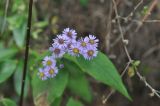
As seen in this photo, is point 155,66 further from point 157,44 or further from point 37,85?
point 37,85

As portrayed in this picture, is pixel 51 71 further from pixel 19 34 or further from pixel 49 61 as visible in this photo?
pixel 19 34

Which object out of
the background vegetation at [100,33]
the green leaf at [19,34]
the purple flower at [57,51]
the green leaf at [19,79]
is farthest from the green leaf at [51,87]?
the background vegetation at [100,33]

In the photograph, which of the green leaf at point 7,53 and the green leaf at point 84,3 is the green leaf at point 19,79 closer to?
the green leaf at point 7,53

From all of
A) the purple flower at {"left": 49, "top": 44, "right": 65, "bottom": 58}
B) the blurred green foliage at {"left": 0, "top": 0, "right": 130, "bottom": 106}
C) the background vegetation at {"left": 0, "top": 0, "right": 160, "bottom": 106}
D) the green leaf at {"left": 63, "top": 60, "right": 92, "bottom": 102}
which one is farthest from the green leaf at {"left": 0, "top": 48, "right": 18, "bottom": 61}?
the purple flower at {"left": 49, "top": 44, "right": 65, "bottom": 58}

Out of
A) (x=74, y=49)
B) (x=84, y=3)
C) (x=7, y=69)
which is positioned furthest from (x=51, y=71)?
(x=84, y=3)

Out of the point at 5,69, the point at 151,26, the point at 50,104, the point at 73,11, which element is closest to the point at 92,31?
the point at 73,11

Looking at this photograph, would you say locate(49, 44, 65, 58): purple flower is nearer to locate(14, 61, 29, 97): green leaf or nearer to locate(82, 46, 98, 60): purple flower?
locate(82, 46, 98, 60): purple flower
